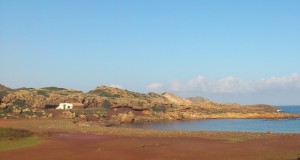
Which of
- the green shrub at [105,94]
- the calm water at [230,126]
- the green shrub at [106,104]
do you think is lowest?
the calm water at [230,126]

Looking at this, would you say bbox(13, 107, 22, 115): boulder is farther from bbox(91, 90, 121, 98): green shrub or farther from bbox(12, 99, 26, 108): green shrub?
bbox(91, 90, 121, 98): green shrub

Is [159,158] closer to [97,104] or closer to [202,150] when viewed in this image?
[202,150]

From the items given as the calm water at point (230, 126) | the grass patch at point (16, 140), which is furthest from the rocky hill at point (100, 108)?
the grass patch at point (16, 140)

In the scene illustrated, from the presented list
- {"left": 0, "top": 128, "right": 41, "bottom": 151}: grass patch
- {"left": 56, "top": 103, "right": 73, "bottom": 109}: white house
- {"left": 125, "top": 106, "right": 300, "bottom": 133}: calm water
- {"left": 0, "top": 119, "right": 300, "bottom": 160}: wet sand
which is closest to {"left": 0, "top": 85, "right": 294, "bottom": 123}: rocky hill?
{"left": 56, "top": 103, "right": 73, "bottom": 109}: white house

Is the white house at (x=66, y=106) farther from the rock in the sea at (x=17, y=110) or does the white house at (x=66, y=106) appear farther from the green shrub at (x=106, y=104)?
the rock in the sea at (x=17, y=110)

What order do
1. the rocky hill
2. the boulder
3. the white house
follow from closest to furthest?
the boulder → the rocky hill → the white house

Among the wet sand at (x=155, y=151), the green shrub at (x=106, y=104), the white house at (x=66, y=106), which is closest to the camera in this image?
the wet sand at (x=155, y=151)

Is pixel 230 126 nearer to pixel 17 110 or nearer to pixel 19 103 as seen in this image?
pixel 17 110

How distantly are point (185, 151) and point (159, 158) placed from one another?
390cm

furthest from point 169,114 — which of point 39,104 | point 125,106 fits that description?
point 39,104

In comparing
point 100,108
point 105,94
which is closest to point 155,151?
point 100,108

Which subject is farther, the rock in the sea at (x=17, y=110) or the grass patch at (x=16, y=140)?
the rock in the sea at (x=17, y=110)

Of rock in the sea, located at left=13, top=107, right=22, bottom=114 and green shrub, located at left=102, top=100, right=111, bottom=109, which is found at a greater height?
green shrub, located at left=102, top=100, right=111, bottom=109

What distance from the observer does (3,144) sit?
1185 inches
